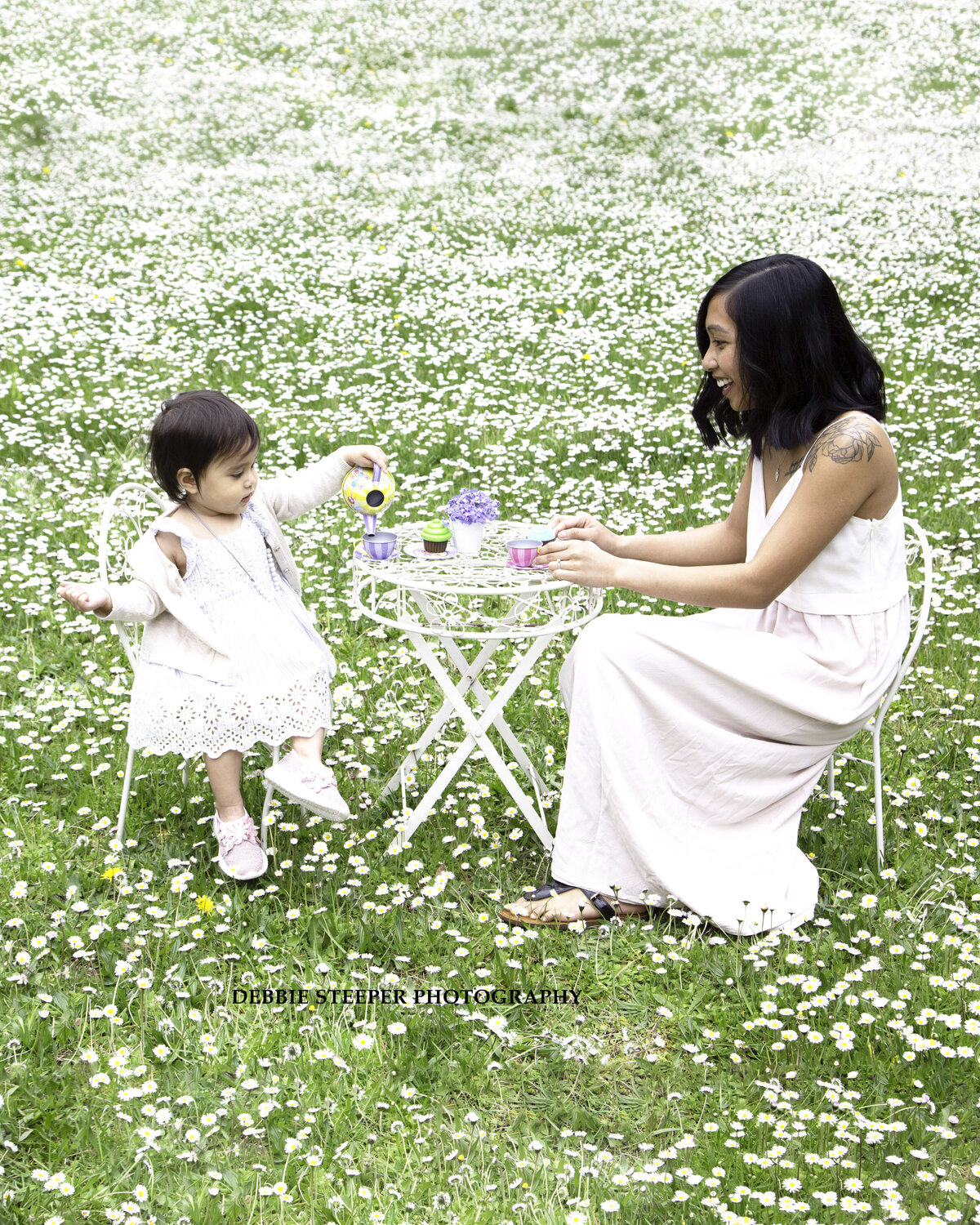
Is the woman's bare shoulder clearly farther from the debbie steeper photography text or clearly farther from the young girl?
the debbie steeper photography text

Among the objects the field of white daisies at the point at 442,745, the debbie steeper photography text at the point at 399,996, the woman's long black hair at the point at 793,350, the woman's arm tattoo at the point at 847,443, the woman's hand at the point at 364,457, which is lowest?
the debbie steeper photography text at the point at 399,996

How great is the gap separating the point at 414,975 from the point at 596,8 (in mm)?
23050

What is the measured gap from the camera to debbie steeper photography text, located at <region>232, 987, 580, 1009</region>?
126 inches

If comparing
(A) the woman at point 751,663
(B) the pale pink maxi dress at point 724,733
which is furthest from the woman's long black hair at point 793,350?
(B) the pale pink maxi dress at point 724,733

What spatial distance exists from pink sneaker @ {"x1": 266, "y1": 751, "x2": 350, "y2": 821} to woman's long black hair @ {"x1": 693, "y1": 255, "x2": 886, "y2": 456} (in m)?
1.68

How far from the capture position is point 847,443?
11.1 ft

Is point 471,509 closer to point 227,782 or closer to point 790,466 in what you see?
point 790,466

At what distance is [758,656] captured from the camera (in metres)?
3.47

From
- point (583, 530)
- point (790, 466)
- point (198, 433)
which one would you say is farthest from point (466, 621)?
point (790, 466)

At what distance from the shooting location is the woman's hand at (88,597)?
3287 mm

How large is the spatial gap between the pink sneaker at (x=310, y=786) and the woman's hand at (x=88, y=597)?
0.67m

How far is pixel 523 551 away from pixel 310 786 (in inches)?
37.2

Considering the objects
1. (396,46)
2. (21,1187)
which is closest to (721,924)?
(21,1187)

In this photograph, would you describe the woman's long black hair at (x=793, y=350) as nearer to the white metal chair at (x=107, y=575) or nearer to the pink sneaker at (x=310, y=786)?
the pink sneaker at (x=310, y=786)
